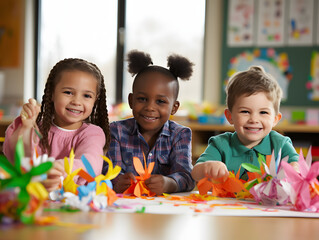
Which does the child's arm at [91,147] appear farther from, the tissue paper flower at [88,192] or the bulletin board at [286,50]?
the bulletin board at [286,50]

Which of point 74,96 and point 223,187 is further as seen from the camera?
point 74,96

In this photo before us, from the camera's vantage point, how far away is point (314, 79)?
3.50 metres

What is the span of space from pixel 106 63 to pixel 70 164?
3366mm

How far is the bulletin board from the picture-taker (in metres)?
3.49

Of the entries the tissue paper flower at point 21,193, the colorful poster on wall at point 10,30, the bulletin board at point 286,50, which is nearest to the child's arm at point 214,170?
the tissue paper flower at point 21,193

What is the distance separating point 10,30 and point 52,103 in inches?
136

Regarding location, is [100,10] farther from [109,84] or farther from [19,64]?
[19,64]

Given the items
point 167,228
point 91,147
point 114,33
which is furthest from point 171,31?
point 167,228

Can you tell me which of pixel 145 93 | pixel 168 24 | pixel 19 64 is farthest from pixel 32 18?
pixel 145 93

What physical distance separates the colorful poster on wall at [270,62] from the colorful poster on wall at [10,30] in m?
2.30

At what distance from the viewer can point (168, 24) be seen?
156 inches

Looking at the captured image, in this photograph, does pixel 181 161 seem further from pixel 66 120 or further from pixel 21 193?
pixel 21 193

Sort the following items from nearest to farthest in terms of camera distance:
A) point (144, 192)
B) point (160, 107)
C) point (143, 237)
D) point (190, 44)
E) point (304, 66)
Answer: point (143, 237)
point (144, 192)
point (160, 107)
point (304, 66)
point (190, 44)

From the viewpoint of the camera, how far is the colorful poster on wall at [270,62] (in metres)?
3.54
